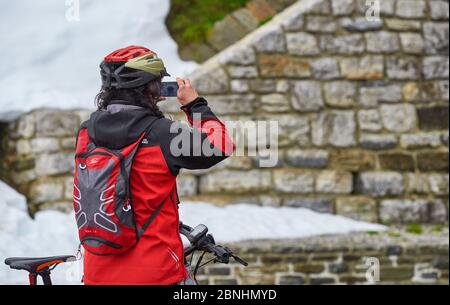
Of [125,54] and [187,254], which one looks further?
[187,254]

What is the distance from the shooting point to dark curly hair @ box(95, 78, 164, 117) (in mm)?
2824

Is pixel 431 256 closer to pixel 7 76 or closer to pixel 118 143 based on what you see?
pixel 7 76

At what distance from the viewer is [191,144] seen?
2.74 m

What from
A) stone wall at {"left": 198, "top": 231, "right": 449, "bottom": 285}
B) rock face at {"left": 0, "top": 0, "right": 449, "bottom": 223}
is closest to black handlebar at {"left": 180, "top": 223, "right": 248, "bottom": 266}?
stone wall at {"left": 198, "top": 231, "right": 449, "bottom": 285}

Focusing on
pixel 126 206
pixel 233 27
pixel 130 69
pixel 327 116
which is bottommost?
pixel 126 206

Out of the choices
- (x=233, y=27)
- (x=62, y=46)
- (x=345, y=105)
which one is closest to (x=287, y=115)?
(x=345, y=105)

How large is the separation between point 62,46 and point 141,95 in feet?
13.2

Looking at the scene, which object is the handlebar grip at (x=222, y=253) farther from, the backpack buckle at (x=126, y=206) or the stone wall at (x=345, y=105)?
the stone wall at (x=345, y=105)

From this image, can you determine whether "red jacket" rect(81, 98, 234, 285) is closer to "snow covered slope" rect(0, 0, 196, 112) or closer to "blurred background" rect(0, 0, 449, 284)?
"blurred background" rect(0, 0, 449, 284)

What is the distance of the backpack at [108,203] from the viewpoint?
2.68 meters

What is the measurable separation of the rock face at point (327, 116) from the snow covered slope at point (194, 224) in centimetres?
11

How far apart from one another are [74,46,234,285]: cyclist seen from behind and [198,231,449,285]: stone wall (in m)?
3.59

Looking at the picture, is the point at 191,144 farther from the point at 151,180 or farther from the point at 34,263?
the point at 34,263

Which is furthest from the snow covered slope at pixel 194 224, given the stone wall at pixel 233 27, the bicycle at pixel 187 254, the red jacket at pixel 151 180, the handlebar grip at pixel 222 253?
the red jacket at pixel 151 180
